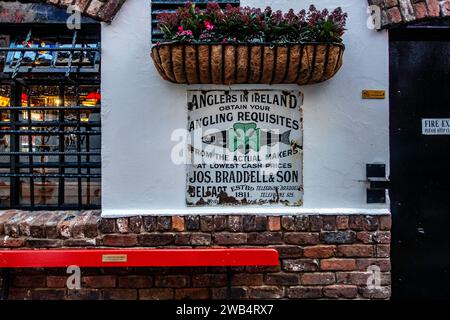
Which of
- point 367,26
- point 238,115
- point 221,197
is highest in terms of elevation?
point 367,26

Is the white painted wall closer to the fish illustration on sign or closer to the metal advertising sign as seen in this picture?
the metal advertising sign

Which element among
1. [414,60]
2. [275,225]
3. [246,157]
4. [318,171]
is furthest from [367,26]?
[275,225]

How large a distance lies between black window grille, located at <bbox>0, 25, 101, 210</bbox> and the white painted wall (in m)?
0.27

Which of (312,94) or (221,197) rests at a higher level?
(312,94)

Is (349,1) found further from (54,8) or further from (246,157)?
(54,8)

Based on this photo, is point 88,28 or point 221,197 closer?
point 221,197

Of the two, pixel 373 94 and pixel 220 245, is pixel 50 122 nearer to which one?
pixel 220 245

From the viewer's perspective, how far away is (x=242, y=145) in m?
2.81

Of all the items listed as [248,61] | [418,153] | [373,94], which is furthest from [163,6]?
[418,153]

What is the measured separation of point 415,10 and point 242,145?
4.87 ft

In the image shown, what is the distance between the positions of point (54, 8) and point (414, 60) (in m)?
2.71

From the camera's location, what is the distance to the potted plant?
8.18ft

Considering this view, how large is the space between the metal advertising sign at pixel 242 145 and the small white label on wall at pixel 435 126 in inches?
38.5

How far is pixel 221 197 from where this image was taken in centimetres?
Result: 280
